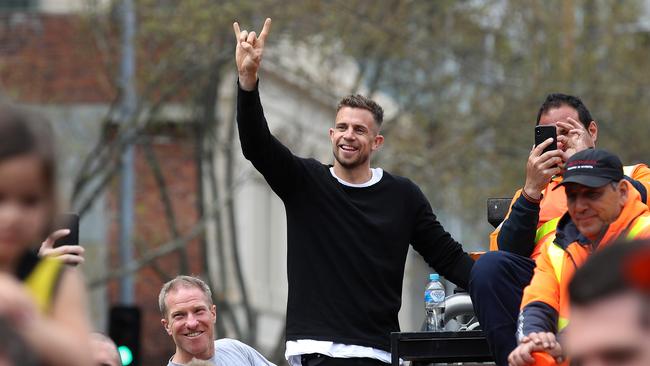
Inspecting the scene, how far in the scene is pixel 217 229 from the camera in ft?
86.3

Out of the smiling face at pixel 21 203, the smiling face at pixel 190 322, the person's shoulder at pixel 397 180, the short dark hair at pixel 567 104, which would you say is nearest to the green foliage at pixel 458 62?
the smiling face at pixel 190 322

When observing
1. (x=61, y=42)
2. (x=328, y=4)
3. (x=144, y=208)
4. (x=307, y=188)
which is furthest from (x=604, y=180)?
(x=61, y=42)

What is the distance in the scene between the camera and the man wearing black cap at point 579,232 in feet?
23.1

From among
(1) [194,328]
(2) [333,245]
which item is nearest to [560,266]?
(2) [333,245]

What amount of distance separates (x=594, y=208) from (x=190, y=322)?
9.95 feet

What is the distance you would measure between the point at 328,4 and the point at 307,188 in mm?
15349

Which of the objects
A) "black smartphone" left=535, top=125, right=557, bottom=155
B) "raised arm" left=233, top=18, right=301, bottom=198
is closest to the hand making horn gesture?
"raised arm" left=233, top=18, right=301, bottom=198

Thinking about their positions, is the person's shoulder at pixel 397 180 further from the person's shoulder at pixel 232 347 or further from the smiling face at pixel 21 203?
the smiling face at pixel 21 203

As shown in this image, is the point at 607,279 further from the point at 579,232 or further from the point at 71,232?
the point at 71,232

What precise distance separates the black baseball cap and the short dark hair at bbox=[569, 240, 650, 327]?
2845mm

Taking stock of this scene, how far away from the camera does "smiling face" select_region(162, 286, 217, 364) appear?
30.7 ft

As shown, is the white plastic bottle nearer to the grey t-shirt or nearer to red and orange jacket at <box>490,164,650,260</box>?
red and orange jacket at <box>490,164,650,260</box>

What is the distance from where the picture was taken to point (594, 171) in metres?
7.08

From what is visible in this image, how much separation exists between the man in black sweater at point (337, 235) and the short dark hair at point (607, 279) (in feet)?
14.7
